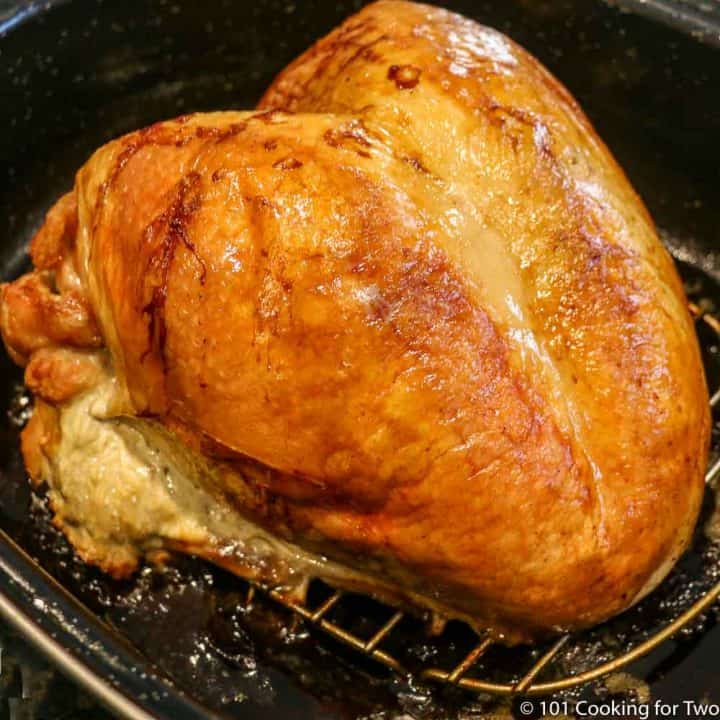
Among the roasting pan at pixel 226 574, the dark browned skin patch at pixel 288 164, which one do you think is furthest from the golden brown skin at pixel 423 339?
the roasting pan at pixel 226 574

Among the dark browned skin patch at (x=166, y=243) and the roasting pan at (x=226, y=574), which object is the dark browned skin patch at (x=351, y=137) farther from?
the roasting pan at (x=226, y=574)

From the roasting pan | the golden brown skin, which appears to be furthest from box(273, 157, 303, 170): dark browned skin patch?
the roasting pan

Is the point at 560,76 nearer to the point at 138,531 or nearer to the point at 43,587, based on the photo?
the point at 138,531

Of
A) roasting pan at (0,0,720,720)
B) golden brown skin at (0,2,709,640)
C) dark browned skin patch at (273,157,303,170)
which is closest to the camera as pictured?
golden brown skin at (0,2,709,640)

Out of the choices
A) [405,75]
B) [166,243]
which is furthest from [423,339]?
[405,75]

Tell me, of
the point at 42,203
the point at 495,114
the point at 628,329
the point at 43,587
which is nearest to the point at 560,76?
the point at 495,114

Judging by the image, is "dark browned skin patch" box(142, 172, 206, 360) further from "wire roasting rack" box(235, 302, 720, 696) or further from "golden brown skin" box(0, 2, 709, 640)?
"wire roasting rack" box(235, 302, 720, 696)

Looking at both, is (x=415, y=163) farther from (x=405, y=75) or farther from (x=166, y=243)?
(x=166, y=243)
